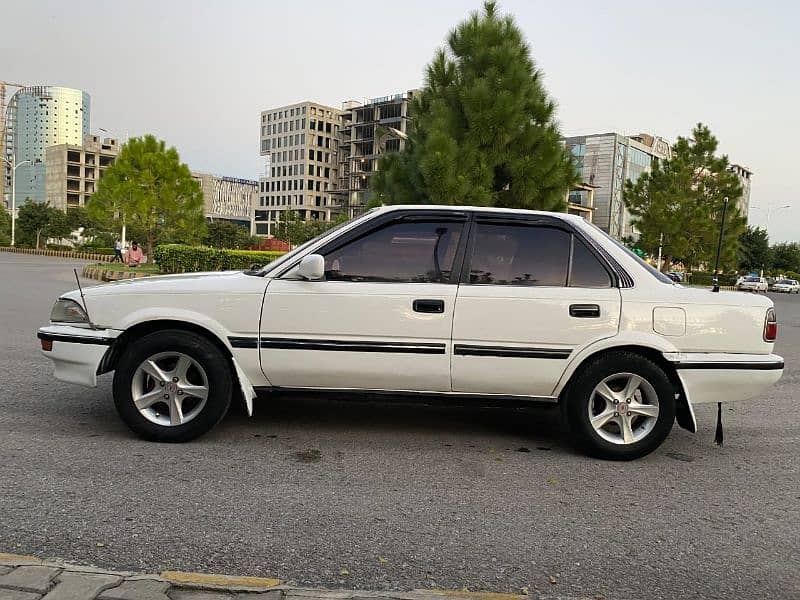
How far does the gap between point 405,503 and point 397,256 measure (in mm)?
1689

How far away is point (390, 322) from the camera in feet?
14.0

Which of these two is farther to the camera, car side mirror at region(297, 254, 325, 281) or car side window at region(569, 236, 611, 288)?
car side window at region(569, 236, 611, 288)

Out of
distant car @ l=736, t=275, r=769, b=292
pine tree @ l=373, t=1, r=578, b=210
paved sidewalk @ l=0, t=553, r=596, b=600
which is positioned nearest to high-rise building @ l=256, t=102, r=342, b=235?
distant car @ l=736, t=275, r=769, b=292

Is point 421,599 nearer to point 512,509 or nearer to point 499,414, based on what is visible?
point 512,509

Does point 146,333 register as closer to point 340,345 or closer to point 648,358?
point 340,345

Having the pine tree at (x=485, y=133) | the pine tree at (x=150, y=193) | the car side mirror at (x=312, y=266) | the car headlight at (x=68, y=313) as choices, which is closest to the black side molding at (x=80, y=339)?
the car headlight at (x=68, y=313)

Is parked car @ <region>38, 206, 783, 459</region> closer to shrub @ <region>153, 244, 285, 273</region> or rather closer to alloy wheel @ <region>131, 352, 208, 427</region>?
alloy wheel @ <region>131, 352, 208, 427</region>

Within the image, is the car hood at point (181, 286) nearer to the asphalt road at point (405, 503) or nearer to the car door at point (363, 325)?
the car door at point (363, 325)

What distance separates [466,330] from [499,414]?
1.62 m

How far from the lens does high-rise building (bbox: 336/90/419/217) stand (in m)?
104

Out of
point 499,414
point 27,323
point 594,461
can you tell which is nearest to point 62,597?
point 594,461

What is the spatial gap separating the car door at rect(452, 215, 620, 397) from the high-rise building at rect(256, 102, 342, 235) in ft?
377

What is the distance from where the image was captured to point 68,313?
4.50 m

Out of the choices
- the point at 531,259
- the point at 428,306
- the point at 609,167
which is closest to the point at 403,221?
the point at 428,306
